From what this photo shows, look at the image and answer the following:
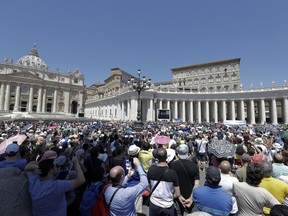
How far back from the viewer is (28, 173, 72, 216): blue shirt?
2.28 meters

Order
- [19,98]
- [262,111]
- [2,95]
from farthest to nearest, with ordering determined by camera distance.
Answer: [19,98], [2,95], [262,111]

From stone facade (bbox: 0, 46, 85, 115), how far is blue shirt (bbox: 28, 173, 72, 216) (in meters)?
65.1

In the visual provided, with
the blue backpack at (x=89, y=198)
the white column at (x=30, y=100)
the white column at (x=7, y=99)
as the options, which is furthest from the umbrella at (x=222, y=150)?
the white column at (x=30, y=100)

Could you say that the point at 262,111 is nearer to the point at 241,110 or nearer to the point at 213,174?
the point at 241,110

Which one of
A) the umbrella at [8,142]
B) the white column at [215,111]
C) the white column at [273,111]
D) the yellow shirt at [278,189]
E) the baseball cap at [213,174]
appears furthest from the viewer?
the white column at [215,111]

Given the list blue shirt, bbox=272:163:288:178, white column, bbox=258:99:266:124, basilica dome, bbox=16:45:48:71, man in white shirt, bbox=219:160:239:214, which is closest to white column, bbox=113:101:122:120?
white column, bbox=258:99:266:124

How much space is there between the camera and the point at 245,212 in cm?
239

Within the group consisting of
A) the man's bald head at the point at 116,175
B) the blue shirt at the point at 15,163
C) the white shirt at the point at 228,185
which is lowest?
the white shirt at the point at 228,185

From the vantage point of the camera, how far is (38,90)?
67.5m

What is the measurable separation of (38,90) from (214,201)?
77.5m

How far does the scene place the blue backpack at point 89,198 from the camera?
9.00 ft

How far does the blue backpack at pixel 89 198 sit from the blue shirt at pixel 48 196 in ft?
1.32

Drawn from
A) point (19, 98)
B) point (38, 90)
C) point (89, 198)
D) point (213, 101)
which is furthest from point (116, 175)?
point (38, 90)

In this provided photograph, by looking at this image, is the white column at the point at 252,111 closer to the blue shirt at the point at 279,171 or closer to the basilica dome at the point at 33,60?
the blue shirt at the point at 279,171
